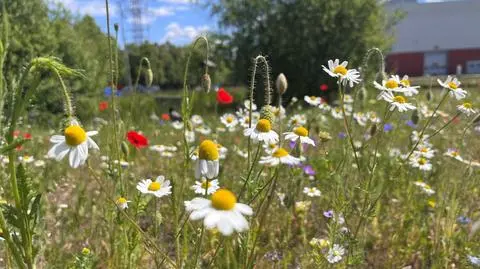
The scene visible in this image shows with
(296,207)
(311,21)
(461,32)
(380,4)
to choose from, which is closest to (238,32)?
(311,21)

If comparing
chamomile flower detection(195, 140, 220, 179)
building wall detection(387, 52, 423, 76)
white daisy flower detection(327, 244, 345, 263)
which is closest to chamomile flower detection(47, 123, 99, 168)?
chamomile flower detection(195, 140, 220, 179)

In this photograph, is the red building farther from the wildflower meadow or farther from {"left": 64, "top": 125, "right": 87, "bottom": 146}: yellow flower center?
{"left": 64, "top": 125, "right": 87, "bottom": 146}: yellow flower center

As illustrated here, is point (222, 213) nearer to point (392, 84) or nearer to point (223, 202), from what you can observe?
point (223, 202)

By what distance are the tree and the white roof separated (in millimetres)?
19456

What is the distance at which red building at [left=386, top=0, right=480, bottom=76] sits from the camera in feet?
97.6

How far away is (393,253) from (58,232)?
1.64m

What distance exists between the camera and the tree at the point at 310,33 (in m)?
11.5

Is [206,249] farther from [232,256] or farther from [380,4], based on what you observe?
[380,4]

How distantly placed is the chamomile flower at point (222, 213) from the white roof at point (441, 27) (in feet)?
101

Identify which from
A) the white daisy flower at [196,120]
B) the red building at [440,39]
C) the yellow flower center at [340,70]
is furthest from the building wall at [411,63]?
the yellow flower center at [340,70]

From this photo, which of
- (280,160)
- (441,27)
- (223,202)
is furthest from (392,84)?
(441,27)

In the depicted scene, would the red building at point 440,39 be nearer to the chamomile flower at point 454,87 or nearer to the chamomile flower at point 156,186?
the chamomile flower at point 454,87

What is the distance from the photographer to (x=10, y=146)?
0.85m

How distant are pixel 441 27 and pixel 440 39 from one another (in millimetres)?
795
